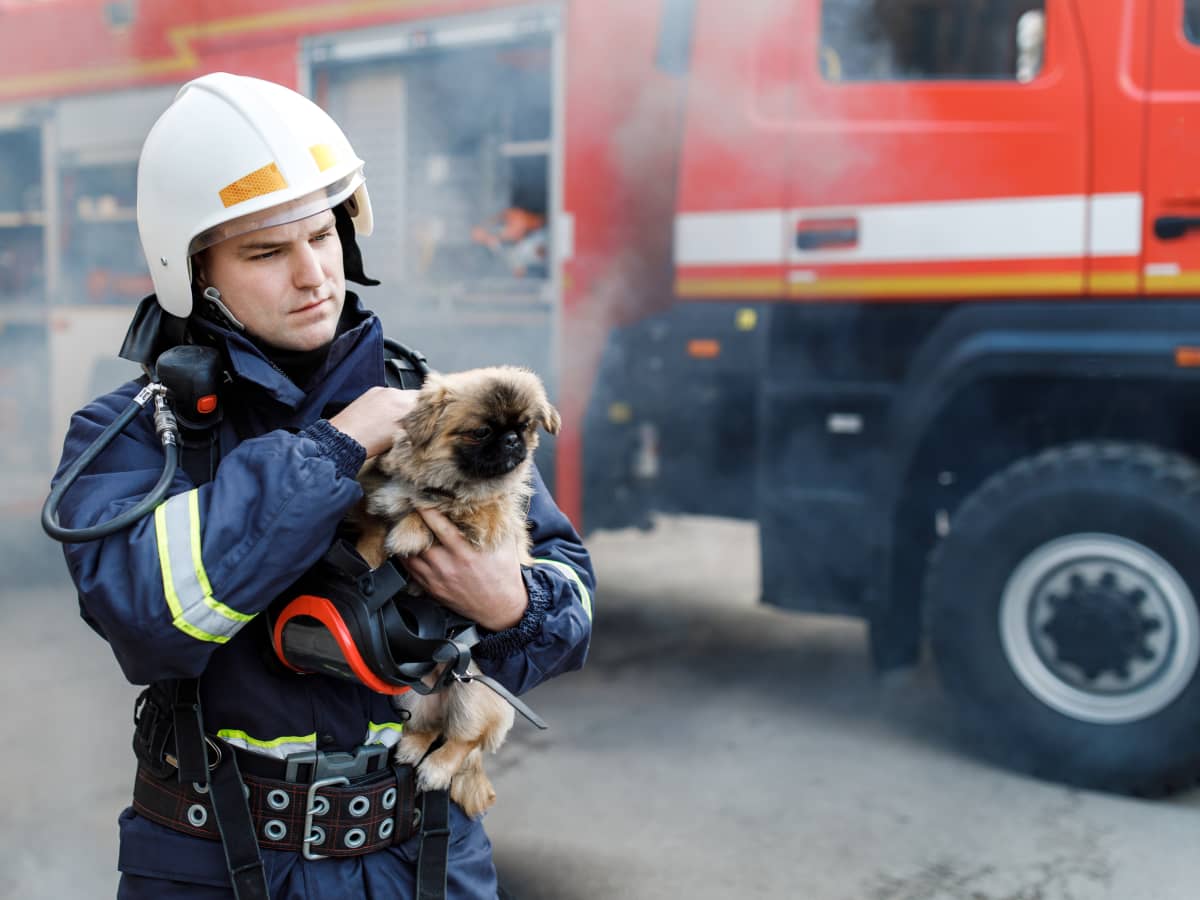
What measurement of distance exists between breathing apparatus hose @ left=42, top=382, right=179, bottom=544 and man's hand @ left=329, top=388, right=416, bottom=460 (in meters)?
0.20

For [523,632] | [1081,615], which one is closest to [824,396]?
[1081,615]

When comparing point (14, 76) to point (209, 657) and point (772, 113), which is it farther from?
point (209, 657)

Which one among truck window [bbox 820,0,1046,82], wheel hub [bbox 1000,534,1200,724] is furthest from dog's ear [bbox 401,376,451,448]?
truck window [bbox 820,0,1046,82]

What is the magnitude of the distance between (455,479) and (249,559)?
1.05 feet

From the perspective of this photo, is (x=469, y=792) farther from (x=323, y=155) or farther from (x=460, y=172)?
(x=460, y=172)

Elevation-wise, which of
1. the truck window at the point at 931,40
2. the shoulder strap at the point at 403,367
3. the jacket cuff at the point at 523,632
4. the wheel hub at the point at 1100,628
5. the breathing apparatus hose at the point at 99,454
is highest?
the truck window at the point at 931,40

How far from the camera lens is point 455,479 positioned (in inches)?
59.2

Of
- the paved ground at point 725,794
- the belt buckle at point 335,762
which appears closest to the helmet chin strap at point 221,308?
the belt buckle at point 335,762

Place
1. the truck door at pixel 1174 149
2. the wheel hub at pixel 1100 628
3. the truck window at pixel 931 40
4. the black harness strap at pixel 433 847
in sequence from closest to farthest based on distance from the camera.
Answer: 1. the black harness strap at pixel 433 847
2. the truck door at pixel 1174 149
3. the wheel hub at pixel 1100 628
4. the truck window at pixel 931 40

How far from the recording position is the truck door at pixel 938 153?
3508 millimetres

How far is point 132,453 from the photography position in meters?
1.41

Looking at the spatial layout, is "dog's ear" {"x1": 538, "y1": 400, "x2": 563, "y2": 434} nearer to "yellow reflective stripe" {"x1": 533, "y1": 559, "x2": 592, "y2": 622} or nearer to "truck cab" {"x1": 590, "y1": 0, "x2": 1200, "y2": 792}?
"yellow reflective stripe" {"x1": 533, "y1": 559, "x2": 592, "y2": 622}

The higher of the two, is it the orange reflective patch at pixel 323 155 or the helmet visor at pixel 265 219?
the orange reflective patch at pixel 323 155

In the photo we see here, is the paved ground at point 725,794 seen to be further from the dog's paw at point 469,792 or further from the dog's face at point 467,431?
the dog's face at point 467,431
